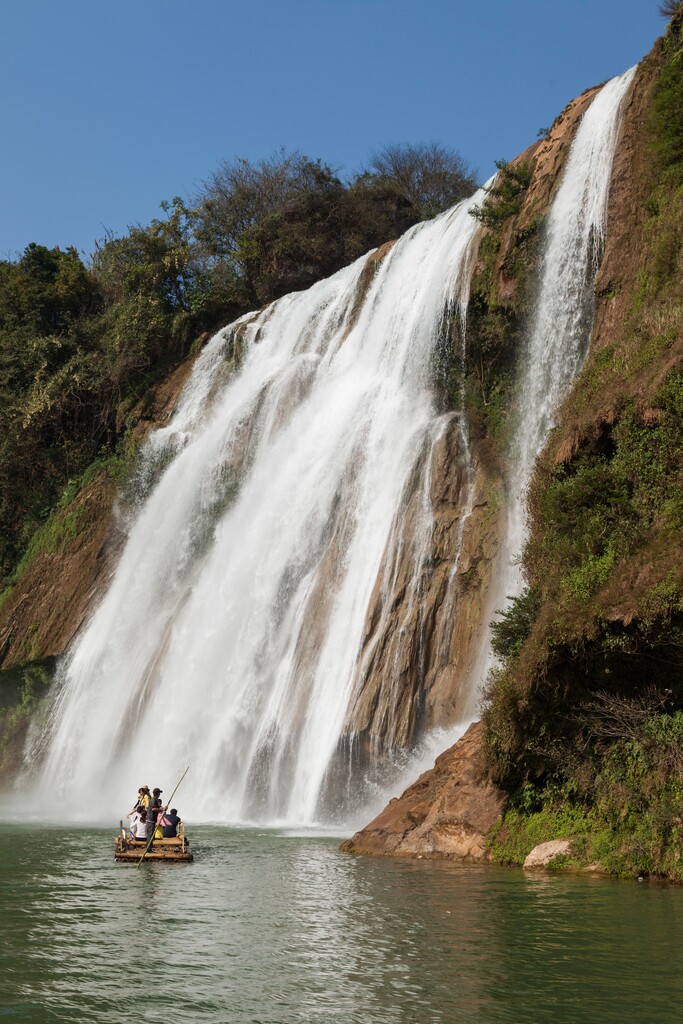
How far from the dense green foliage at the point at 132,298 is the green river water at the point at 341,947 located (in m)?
27.9

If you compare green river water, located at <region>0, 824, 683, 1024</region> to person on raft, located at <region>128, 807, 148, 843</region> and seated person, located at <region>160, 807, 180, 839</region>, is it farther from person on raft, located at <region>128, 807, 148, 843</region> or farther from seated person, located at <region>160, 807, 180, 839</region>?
person on raft, located at <region>128, 807, 148, 843</region>

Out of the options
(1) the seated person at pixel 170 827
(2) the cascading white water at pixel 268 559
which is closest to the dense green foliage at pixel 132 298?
(2) the cascading white water at pixel 268 559

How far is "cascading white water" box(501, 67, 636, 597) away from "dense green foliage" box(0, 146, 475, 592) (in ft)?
62.5

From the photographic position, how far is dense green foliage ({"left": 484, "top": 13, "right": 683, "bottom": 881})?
13.2m

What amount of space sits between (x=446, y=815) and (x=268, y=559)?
455 inches

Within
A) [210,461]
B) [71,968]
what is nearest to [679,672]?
[71,968]

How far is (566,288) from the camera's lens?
23750mm

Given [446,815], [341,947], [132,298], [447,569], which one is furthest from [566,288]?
[132,298]

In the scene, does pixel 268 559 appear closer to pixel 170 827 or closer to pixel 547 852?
pixel 170 827

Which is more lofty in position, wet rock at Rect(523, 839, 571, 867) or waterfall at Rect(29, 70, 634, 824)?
waterfall at Rect(29, 70, 634, 824)

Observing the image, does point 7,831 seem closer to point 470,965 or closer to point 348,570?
point 348,570

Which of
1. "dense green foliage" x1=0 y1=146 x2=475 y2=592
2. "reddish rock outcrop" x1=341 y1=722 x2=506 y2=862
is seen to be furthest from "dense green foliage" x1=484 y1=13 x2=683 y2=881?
"dense green foliage" x1=0 y1=146 x2=475 y2=592

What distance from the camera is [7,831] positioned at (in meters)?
21.0

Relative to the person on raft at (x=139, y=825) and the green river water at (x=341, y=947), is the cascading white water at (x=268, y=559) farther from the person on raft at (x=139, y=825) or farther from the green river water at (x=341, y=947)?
the green river water at (x=341, y=947)
